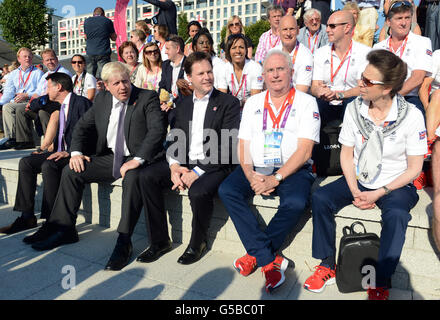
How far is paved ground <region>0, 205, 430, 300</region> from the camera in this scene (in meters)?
2.63

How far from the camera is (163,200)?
3402mm

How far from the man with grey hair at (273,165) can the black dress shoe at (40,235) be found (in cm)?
202

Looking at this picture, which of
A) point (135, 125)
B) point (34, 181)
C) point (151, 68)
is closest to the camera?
point (135, 125)

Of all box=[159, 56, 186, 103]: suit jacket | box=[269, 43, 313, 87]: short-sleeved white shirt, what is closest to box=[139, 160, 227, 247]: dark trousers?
box=[269, 43, 313, 87]: short-sleeved white shirt

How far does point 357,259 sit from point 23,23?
111 feet

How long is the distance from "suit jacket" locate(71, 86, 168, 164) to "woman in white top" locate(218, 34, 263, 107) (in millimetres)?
1431

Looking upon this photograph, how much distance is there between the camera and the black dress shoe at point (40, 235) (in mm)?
3604

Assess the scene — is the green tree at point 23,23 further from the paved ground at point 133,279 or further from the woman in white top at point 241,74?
the paved ground at point 133,279

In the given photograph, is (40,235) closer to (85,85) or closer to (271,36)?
(85,85)

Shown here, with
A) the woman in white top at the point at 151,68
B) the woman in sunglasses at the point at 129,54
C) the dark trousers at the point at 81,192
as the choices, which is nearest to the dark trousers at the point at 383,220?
the dark trousers at the point at 81,192

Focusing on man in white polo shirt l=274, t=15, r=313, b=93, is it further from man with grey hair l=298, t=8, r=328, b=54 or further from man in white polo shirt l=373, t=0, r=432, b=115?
man with grey hair l=298, t=8, r=328, b=54

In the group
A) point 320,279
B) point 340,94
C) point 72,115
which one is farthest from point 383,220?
point 72,115

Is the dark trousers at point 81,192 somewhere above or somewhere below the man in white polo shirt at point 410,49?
below
